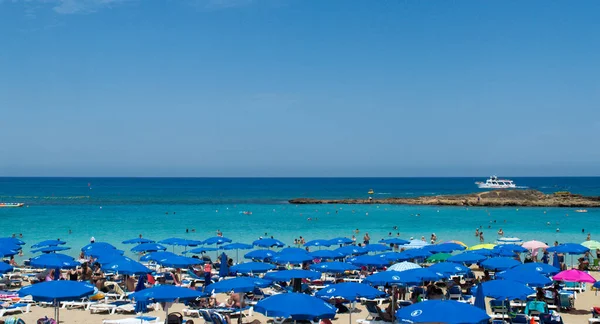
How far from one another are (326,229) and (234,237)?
938 cm

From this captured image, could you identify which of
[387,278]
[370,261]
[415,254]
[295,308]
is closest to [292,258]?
[370,261]

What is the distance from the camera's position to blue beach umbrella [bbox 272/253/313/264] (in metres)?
20.8

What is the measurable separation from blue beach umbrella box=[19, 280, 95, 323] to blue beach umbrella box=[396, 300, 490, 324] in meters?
7.02

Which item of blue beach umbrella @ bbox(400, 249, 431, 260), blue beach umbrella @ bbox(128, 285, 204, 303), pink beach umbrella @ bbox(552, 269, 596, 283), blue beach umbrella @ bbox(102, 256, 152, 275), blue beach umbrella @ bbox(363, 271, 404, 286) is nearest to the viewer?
blue beach umbrella @ bbox(128, 285, 204, 303)

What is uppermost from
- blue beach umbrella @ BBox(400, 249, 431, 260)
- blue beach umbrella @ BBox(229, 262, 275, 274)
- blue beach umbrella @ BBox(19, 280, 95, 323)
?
blue beach umbrella @ BBox(19, 280, 95, 323)

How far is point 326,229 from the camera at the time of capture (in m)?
47.0

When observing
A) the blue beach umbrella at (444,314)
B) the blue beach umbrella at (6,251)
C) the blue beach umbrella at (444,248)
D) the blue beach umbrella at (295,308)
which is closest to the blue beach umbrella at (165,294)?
the blue beach umbrella at (295,308)

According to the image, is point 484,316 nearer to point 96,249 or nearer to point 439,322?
point 439,322

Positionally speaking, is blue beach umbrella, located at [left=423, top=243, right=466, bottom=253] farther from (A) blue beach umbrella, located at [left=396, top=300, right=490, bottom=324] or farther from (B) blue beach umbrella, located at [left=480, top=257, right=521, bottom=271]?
(A) blue beach umbrella, located at [left=396, top=300, right=490, bottom=324]

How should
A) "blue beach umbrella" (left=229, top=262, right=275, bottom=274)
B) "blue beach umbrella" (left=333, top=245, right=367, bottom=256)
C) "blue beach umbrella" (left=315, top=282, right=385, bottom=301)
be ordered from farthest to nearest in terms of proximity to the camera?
"blue beach umbrella" (left=333, top=245, right=367, bottom=256) < "blue beach umbrella" (left=229, top=262, right=275, bottom=274) < "blue beach umbrella" (left=315, top=282, right=385, bottom=301)

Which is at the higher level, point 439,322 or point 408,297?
point 439,322

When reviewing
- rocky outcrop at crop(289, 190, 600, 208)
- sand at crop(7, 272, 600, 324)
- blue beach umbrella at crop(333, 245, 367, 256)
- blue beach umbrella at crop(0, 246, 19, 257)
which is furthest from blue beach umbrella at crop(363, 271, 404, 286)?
rocky outcrop at crop(289, 190, 600, 208)

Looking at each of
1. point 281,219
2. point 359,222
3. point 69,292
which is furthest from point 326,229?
point 69,292

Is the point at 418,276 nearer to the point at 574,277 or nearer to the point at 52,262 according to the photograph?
the point at 574,277
